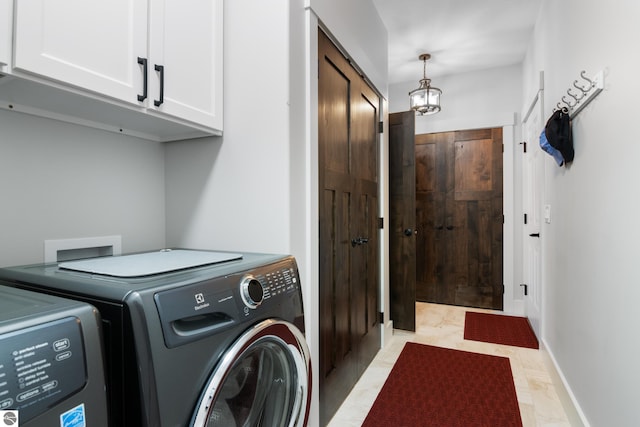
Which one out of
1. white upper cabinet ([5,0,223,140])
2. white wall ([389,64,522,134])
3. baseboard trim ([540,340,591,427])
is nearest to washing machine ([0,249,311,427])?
white upper cabinet ([5,0,223,140])

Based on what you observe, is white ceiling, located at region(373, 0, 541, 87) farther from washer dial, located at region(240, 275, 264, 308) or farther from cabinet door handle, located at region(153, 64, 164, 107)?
washer dial, located at region(240, 275, 264, 308)

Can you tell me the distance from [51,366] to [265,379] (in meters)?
0.70

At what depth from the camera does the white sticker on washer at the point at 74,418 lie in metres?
0.54

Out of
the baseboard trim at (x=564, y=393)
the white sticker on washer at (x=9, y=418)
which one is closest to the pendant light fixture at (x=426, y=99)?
the baseboard trim at (x=564, y=393)

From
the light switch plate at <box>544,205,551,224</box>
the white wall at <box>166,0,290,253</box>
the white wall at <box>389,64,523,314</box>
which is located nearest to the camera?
the white wall at <box>166,0,290,253</box>

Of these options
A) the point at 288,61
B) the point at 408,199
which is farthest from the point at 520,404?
the point at 288,61

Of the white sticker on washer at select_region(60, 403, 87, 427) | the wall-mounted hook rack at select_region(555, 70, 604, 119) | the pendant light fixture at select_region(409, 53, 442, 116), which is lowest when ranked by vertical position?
the white sticker on washer at select_region(60, 403, 87, 427)

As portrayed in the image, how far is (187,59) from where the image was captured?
1297 mm

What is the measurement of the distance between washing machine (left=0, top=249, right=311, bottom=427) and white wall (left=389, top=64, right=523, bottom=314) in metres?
3.29

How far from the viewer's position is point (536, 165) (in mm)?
2988

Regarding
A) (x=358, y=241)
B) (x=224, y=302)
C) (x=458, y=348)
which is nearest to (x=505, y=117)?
(x=458, y=348)

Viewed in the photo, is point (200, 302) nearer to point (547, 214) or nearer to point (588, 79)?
point (588, 79)

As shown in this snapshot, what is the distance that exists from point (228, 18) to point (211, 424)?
151 centimetres

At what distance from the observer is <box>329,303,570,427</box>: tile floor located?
6.06 feet
